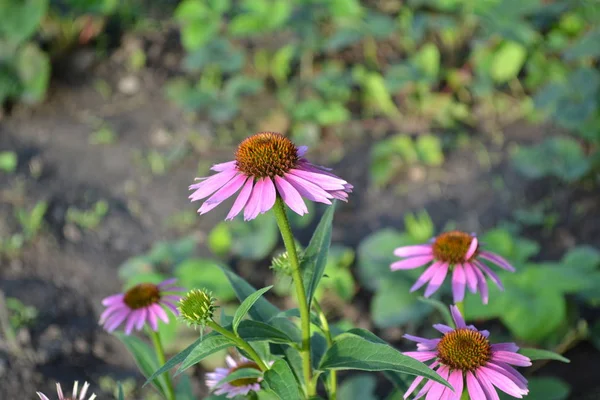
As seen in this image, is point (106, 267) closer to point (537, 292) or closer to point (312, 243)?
point (537, 292)

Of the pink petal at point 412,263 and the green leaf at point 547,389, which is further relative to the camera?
the green leaf at point 547,389

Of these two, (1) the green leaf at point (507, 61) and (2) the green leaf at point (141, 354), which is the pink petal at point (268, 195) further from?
(1) the green leaf at point (507, 61)

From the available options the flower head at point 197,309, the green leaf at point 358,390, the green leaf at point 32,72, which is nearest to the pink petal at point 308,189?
the flower head at point 197,309

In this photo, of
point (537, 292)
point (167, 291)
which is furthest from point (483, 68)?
point (167, 291)

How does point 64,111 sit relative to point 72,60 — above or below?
below

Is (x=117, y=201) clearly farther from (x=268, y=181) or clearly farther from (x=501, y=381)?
(x=501, y=381)

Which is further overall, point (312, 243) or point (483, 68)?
point (483, 68)

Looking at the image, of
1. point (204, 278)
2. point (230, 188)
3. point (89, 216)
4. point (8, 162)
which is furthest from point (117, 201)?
point (230, 188)
